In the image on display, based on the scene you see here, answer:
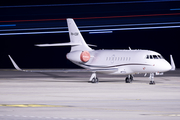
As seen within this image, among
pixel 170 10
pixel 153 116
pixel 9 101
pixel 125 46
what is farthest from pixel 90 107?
pixel 125 46

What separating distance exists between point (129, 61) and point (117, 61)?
53.5 inches

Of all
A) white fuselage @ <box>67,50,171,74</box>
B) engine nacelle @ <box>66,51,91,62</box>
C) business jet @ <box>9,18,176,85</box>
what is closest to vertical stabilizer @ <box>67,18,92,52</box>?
business jet @ <box>9,18,176,85</box>

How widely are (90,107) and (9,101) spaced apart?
439 centimetres

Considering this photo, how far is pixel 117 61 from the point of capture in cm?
3231

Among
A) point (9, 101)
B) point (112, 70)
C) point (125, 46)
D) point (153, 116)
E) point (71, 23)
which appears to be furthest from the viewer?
point (125, 46)

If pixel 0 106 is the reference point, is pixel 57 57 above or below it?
above

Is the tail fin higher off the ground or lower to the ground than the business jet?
higher

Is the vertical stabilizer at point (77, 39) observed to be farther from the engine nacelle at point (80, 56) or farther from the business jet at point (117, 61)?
the engine nacelle at point (80, 56)

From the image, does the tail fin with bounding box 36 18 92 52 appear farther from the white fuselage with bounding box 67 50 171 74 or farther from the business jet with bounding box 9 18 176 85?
the white fuselage with bounding box 67 50 171 74

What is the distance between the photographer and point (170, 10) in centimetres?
4609

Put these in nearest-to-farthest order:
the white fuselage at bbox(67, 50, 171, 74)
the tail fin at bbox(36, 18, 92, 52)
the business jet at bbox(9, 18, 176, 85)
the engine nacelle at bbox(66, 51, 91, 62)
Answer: the white fuselage at bbox(67, 50, 171, 74)
the business jet at bbox(9, 18, 176, 85)
the engine nacelle at bbox(66, 51, 91, 62)
the tail fin at bbox(36, 18, 92, 52)

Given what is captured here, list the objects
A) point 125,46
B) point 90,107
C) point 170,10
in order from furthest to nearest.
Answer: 1. point 125,46
2. point 170,10
3. point 90,107

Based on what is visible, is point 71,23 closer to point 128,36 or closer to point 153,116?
point 153,116

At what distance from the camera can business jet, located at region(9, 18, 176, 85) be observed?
30.0 meters
